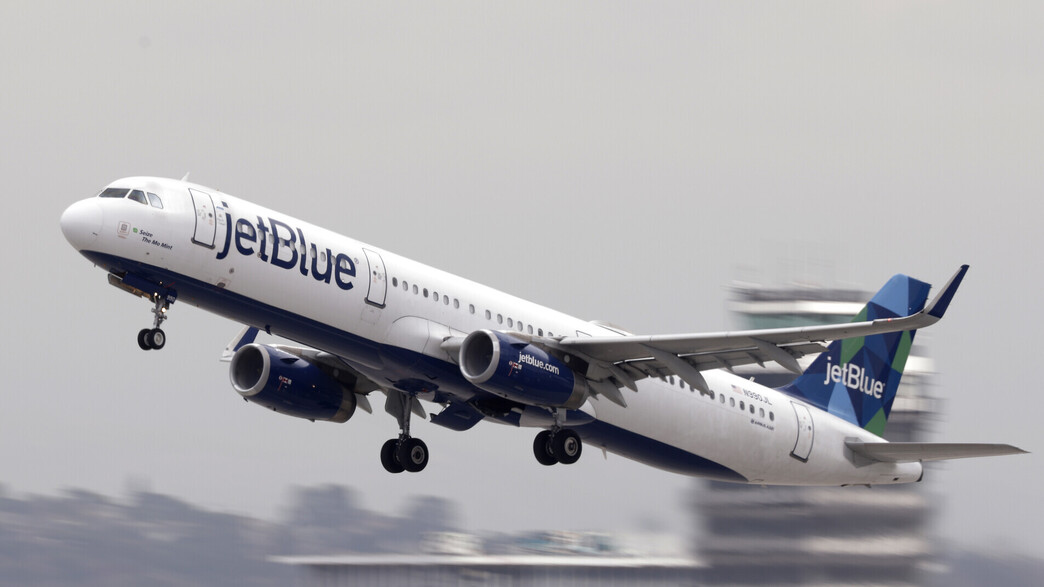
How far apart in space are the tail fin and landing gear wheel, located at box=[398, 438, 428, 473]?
11.0m

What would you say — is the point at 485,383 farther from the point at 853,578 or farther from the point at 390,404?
the point at 853,578

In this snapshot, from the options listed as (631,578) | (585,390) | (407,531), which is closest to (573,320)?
(585,390)

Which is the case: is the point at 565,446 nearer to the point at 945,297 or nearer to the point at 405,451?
the point at 405,451

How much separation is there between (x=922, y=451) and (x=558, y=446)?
1008cm

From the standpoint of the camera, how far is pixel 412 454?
35.8 m

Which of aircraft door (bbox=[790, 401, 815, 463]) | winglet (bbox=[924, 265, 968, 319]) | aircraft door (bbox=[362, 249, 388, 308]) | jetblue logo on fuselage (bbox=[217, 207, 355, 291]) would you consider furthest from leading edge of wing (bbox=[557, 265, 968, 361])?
aircraft door (bbox=[790, 401, 815, 463])

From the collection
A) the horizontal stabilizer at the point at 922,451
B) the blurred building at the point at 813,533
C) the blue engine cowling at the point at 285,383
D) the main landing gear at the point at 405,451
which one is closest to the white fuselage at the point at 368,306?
the main landing gear at the point at 405,451

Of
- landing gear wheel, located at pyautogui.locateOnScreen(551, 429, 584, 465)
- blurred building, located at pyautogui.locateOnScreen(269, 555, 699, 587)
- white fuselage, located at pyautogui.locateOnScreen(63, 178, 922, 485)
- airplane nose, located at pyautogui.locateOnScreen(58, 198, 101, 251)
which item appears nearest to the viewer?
airplane nose, located at pyautogui.locateOnScreen(58, 198, 101, 251)

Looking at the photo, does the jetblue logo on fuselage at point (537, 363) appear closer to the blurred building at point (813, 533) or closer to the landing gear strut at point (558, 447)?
the landing gear strut at point (558, 447)

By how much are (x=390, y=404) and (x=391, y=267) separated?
18.2ft

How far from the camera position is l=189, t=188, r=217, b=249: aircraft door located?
29141 mm

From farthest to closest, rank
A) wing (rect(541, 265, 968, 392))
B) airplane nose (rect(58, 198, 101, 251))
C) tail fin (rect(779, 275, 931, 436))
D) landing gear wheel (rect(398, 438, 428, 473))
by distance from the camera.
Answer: tail fin (rect(779, 275, 931, 436)) < landing gear wheel (rect(398, 438, 428, 473)) < wing (rect(541, 265, 968, 392)) < airplane nose (rect(58, 198, 101, 251))

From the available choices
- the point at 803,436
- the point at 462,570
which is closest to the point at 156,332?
the point at 803,436

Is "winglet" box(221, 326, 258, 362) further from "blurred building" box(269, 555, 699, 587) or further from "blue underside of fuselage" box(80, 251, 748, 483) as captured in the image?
"blurred building" box(269, 555, 699, 587)
